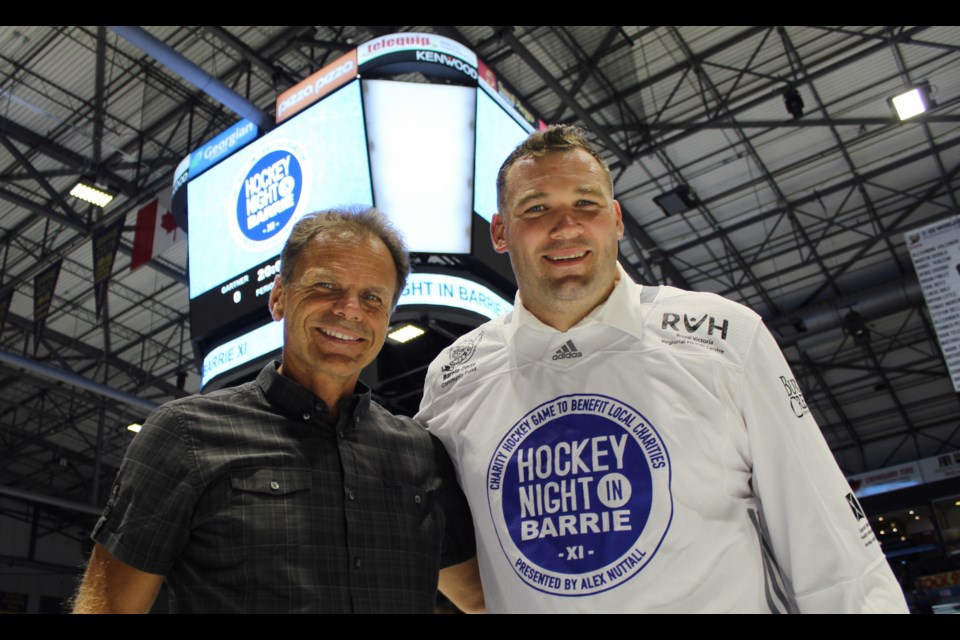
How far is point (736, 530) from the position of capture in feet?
6.20

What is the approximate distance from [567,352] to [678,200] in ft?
35.0

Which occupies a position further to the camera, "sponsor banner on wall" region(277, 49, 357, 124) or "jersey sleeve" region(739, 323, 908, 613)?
"sponsor banner on wall" region(277, 49, 357, 124)

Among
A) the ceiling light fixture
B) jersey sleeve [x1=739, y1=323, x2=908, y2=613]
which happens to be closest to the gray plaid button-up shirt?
jersey sleeve [x1=739, y1=323, x2=908, y2=613]

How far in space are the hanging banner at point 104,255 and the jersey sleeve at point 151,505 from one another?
8769mm

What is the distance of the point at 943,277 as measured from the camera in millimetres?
9617

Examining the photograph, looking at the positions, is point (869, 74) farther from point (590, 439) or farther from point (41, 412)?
point (41, 412)

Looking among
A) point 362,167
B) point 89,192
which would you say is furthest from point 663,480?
point 89,192

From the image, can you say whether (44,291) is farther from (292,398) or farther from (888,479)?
(888,479)

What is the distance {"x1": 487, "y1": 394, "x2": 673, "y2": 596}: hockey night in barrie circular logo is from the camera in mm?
1891

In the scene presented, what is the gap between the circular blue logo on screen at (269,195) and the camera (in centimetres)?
610

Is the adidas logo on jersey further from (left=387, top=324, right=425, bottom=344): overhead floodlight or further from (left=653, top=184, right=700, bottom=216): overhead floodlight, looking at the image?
(left=653, top=184, right=700, bottom=216): overhead floodlight

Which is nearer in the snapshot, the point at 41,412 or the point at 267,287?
the point at 267,287
